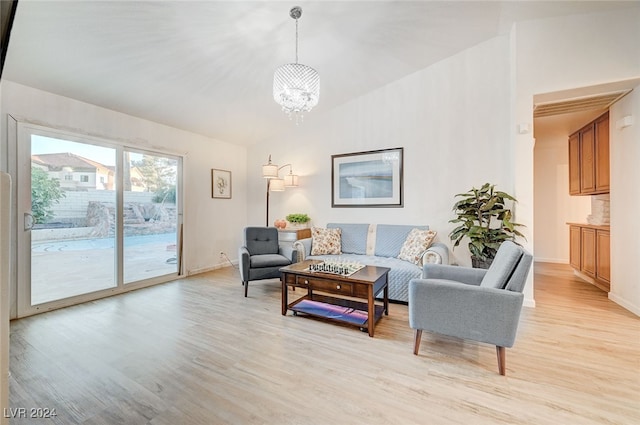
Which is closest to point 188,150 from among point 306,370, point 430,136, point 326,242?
point 326,242

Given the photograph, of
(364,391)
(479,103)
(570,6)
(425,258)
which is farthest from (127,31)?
(570,6)

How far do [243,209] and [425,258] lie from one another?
3.90 m

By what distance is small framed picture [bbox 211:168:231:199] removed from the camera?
5105mm

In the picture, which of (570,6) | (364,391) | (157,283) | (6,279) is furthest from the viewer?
(157,283)

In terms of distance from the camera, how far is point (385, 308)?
9.71 feet

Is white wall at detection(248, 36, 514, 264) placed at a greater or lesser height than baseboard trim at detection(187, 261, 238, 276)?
greater

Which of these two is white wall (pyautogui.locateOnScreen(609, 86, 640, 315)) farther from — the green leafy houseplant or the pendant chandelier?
the green leafy houseplant

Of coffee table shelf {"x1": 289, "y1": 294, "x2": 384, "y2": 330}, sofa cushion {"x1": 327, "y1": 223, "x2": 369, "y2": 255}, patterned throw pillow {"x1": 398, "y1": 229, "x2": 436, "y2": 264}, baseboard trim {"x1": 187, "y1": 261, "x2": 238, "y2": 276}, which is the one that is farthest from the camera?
baseboard trim {"x1": 187, "y1": 261, "x2": 238, "y2": 276}

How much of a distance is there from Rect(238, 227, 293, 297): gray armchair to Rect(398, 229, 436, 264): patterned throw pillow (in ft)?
5.37

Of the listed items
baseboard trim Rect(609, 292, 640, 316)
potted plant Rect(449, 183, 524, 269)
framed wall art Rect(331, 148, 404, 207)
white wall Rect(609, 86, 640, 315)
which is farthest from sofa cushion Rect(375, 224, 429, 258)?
baseboard trim Rect(609, 292, 640, 316)

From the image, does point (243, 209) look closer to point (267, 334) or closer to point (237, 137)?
point (237, 137)

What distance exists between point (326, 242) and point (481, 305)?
246cm

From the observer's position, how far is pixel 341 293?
2.67m

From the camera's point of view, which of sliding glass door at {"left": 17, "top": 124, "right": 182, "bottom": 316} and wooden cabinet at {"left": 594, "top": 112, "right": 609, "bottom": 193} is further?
wooden cabinet at {"left": 594, "top": 112, "right": 609, "bottom": 193}
